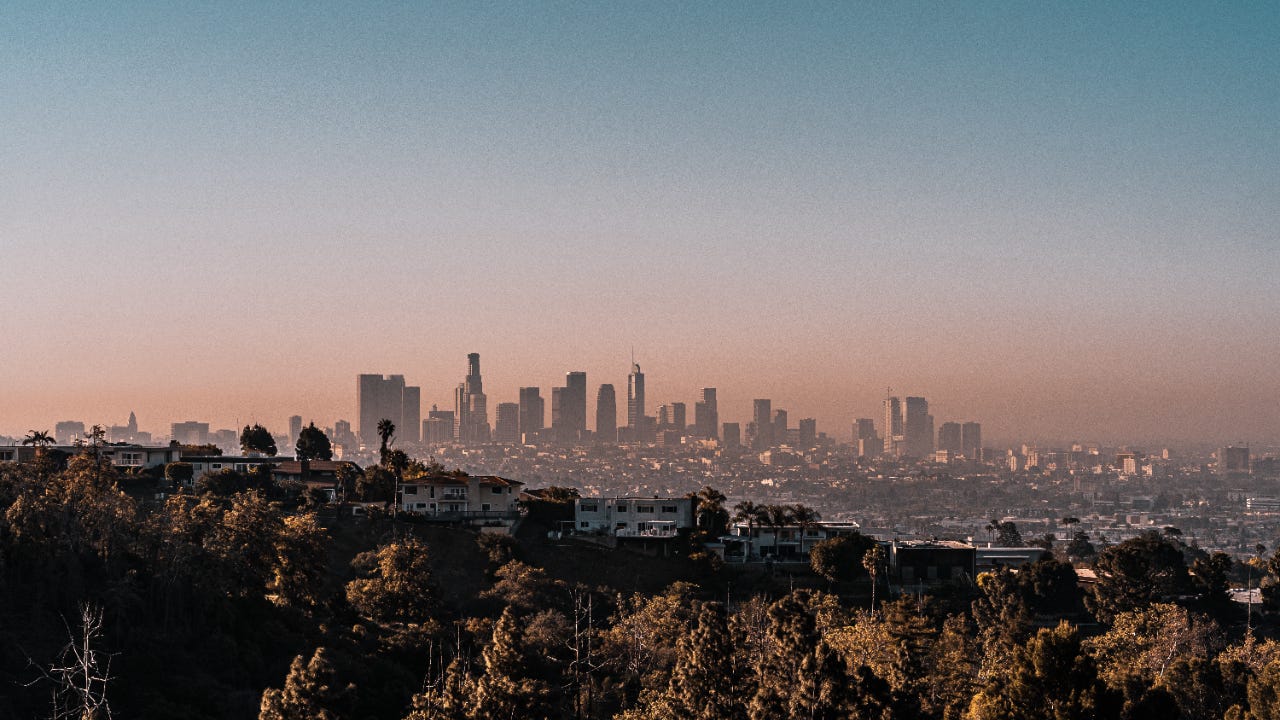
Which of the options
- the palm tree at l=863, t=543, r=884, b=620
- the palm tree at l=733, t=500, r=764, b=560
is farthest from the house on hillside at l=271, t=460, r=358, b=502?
the palm tree at l=863, t=543, r=884, b=620

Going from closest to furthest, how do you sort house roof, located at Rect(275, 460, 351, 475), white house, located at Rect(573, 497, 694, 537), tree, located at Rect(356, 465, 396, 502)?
white house, located at Rect(573, 497, 694, 537) → tree, located at Rect(356, 465, 396, 502) → house roof, located at Rect(275, 460, 351, 475)

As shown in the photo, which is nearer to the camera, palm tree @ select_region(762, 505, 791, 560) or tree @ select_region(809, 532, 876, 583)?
tree @ select_region(809, 532, 876, 583)

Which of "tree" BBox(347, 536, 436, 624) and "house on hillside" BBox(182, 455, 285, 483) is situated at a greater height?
"house on hillside" BBox(182, 455, 285, 483)

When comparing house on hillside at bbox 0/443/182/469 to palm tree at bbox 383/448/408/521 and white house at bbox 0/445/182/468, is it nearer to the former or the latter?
white house at bbox 0/445/182/468

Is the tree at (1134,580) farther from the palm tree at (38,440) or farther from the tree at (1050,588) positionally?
the palm tree at (38,440)

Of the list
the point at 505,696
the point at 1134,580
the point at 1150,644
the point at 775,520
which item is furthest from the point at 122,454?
the point at 1150,644

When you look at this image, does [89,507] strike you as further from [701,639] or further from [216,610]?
[701,639]

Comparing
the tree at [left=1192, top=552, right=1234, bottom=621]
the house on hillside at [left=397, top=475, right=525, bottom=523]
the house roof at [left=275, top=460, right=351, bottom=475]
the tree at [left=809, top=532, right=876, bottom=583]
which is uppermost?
the house roof at [left=275, top=460, right=351, bottom=475]
